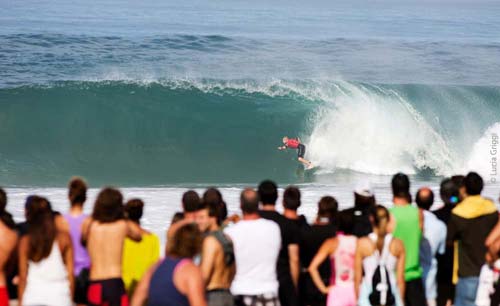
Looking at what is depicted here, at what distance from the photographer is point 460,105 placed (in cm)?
2695

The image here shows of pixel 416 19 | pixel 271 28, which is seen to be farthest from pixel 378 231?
pixel 416 19

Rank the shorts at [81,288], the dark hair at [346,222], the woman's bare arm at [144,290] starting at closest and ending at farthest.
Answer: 1. the woman's bare arm at [144,290]
2. the shorts at [81,288]
3. the dark hair at [346,222]

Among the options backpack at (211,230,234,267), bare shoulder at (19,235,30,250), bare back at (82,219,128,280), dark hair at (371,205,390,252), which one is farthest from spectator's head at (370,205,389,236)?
bare shoulder at (19,235,30,250)

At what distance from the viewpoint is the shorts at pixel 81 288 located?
5801mm

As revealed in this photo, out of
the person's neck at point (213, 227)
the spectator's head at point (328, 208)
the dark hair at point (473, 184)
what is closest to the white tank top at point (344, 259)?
the spectator's head at point (328, 208)

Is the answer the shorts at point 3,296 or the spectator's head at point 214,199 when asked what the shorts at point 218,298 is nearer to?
the spectator's head at point 214,199

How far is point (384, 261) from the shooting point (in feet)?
19.9

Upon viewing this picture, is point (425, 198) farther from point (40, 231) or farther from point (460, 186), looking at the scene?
point (40, 231)

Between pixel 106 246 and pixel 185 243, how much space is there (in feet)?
3.21

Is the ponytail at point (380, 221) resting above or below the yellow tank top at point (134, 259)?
above

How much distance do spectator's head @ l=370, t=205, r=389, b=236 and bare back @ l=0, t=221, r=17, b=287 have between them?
2.28m

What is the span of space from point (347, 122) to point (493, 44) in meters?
27.7

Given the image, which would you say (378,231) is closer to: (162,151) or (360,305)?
(360,305)

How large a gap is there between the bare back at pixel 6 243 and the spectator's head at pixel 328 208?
1.99 meters
